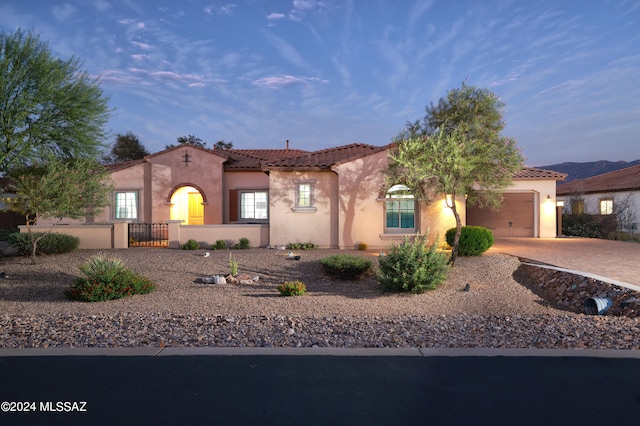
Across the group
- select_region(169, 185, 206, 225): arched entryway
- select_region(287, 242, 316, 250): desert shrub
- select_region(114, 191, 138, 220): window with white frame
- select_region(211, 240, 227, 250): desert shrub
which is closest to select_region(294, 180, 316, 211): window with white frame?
select_region(287, 242, 316, 250): desert shrub

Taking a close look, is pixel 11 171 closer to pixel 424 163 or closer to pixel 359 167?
pixel 359 167

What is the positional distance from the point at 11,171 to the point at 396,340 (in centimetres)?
1412

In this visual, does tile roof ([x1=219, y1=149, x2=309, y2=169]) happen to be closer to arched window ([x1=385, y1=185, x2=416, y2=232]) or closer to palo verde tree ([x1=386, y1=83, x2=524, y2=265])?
arched window ([x1=385, y1=185, x2=416, y2=232])

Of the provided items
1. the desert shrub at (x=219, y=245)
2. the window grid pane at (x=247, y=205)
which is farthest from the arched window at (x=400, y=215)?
the window grid pane at (x=247, y=205)

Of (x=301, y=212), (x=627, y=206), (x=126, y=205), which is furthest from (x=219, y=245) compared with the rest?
(x=627, y=206)

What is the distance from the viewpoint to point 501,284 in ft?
36.3

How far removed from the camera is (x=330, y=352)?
5.38 metres

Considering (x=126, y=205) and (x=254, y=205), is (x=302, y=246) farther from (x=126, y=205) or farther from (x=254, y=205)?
(x=126, y=205)

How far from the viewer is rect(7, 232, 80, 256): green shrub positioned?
1553 cm

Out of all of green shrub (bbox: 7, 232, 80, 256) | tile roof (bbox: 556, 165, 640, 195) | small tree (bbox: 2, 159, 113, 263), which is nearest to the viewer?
small tree (bbox: 2, 159, 113, 263)

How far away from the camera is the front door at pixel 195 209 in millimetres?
23739

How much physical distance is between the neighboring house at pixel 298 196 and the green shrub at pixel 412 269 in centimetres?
388

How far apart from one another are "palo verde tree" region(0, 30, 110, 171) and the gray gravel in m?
3.84
